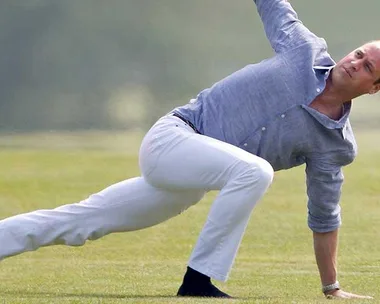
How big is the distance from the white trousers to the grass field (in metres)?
0.26

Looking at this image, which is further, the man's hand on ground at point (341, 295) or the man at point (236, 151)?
the man's hand on ground at point (341, 295)

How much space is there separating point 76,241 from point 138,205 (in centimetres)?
33

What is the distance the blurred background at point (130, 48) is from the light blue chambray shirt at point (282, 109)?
13.3 metres

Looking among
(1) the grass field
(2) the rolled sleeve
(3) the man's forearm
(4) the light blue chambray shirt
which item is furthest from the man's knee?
(3) the man's forearm

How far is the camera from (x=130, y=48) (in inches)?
829

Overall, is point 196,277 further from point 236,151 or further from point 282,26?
point 282,26

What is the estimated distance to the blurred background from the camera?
1970 centimetres

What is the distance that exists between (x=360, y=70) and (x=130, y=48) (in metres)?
15.6

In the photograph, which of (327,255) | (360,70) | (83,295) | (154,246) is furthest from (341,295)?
(154,246)

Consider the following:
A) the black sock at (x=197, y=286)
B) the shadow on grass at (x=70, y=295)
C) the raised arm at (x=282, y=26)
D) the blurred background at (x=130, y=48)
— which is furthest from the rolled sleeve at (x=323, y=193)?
the blurred background at (x=130, y=48)

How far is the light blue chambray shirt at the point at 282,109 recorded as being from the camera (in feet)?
18.5

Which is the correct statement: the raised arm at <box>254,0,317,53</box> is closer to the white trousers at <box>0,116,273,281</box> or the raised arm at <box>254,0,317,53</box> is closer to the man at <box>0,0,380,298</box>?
the man at <box>0,0,380,298</box>

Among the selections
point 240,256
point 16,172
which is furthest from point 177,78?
point 240,256

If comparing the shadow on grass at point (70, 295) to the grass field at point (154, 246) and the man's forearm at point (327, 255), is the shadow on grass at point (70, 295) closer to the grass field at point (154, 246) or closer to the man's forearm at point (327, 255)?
the grass field at point (154, 246)
